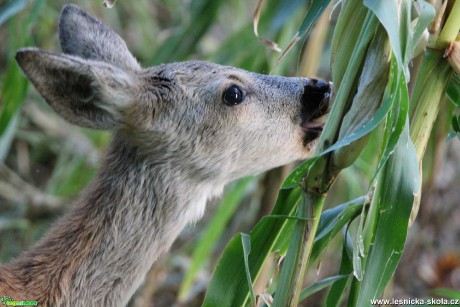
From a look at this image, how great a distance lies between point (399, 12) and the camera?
2350mm

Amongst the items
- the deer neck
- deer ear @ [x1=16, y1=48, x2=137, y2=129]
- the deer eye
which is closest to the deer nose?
the deer eye

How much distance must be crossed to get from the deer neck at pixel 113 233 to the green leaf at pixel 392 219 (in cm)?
109

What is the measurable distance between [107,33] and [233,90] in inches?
26.3

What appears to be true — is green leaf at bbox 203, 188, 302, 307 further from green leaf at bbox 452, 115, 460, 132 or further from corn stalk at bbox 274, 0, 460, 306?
green leaf at bbox 452, 115, 460, 132

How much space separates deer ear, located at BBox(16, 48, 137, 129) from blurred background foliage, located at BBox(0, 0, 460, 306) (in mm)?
1052

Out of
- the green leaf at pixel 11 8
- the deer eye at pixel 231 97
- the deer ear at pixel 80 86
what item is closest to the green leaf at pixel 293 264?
the deer ear at pixel 80 86

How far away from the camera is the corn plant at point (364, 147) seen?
229 cm

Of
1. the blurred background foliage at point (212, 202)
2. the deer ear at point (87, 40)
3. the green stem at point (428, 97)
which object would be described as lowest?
the blurred background foliage at point (212, 202)

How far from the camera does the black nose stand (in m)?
3.31

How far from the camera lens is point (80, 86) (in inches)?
119

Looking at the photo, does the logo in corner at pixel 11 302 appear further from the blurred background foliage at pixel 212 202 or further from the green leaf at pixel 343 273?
the blurred background foliage at pixel 212 202

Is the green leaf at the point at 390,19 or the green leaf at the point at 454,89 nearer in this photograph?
the green leaf at the point at 390,19

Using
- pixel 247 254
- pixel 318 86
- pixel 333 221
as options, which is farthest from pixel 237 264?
pixel 318 86

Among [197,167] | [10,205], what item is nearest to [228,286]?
[197,167]
